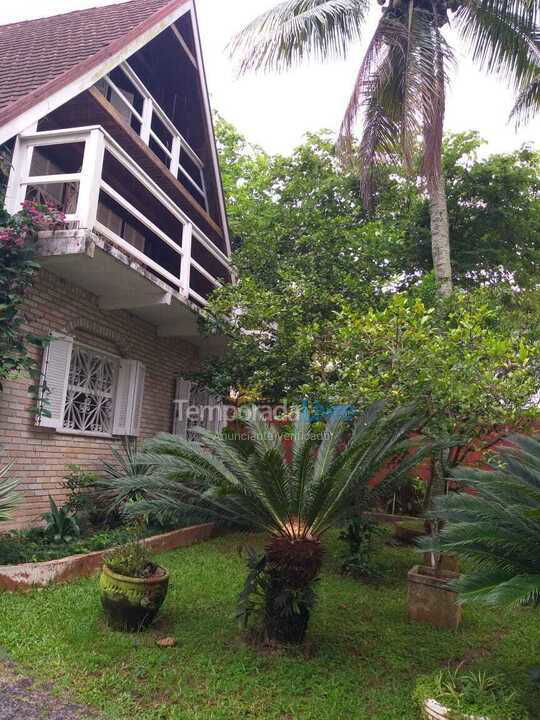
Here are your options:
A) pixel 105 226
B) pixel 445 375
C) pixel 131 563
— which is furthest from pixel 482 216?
pixel 131 563

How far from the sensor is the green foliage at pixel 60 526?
20.4 ft

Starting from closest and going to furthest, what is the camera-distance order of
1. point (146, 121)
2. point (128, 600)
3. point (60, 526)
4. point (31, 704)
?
1. point (31, 704)
2. point (128, 600)
3. point (60, 526)
4. point (146, 121)

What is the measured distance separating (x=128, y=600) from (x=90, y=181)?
4764 mm

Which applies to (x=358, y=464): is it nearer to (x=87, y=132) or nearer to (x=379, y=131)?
(x=87, y=132)

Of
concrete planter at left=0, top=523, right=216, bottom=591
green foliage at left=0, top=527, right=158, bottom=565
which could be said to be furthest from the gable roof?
concrete planter at left=0, top=523, right=216, bottom=591

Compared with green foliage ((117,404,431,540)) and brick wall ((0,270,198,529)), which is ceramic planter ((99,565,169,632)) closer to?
green foliage ((117,404,431,540))

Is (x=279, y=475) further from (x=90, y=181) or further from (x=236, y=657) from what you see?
(x=90, y=181)

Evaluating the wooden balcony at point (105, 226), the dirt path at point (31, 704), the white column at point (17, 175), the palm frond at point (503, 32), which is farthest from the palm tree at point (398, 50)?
the dirt path at point (31, 704)

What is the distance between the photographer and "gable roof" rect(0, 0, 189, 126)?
6746 millimetres

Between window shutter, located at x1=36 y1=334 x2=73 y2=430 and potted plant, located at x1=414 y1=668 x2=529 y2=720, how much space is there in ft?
17.0

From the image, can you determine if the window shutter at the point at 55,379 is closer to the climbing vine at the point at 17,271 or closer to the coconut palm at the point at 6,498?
the climbing vine at the point at 17,271

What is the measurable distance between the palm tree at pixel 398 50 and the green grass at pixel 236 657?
5649 mm

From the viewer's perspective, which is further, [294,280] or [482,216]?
[482,216]

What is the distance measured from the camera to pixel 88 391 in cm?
810
